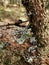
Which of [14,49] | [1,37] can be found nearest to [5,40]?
[1,37]

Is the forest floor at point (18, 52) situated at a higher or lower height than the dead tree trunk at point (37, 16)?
lower

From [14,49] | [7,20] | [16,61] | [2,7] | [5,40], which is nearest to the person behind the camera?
[16,61]

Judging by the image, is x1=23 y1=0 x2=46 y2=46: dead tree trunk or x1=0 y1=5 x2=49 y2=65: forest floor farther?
x1=0 y1=5 x2=49 y2=65: forest floor

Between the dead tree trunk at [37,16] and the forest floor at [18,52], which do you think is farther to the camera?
the forest floor at [18,52]

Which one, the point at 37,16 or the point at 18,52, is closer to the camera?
the point at 37,16

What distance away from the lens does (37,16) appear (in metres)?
5.66

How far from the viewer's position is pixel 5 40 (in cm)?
739

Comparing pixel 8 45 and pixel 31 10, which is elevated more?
pixel 31 10

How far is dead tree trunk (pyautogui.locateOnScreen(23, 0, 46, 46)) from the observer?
555 cm

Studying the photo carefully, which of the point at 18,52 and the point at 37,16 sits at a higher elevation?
the point at 37,16

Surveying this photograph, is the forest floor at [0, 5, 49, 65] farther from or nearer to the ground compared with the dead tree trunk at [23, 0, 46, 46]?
nearer to the ground

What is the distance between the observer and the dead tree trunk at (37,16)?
5.55 m

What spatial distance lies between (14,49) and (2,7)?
768 centimetres

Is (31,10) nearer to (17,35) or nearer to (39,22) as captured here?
(39,22)
